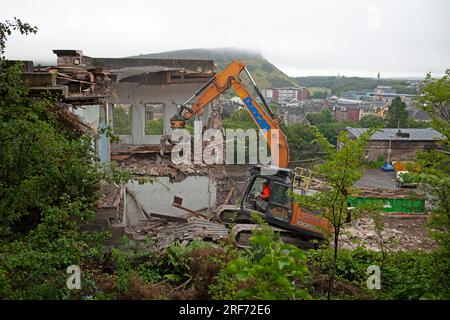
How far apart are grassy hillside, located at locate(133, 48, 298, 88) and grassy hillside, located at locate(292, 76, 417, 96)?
961 inches

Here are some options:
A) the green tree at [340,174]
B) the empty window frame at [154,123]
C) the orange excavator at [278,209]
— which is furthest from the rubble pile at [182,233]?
the empty window frame at [154,123]

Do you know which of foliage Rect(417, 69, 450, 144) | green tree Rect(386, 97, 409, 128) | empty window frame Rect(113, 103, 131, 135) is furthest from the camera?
green tree Rect(386, 97, 409, 128)

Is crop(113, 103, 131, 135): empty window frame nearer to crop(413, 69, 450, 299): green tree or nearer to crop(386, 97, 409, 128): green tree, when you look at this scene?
crop(413, 69, 450, 299): green tree

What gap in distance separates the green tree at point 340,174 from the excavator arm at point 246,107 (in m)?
6.59

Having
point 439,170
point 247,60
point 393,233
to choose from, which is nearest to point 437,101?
point 439,170

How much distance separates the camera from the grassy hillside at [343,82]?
126 metres

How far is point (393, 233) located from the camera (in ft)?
43.9

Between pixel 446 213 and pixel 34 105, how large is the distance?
603cm

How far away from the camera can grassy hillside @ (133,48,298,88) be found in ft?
209

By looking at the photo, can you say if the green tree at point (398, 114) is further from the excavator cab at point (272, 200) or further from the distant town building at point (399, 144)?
the excavator cab at point (272, 200)

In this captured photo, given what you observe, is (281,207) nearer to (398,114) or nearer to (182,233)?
(182,233)

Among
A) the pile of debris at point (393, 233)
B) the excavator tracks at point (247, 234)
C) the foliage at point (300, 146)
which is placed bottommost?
the pile of debris at point (393, 233)

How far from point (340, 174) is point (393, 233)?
880 cm

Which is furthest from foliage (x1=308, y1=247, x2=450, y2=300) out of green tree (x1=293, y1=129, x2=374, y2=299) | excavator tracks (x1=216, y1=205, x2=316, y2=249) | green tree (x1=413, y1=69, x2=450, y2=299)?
excavator tracks (x1=216, y1=205, x2=316, y2=249)
